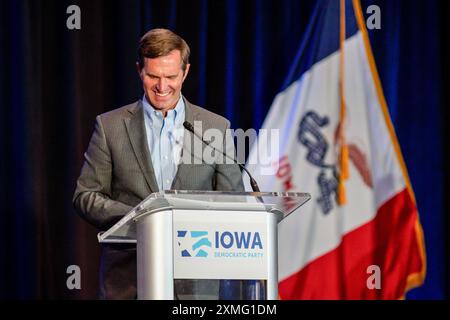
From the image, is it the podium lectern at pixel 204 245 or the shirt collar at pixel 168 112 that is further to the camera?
the shirt collar at pixel 168 112

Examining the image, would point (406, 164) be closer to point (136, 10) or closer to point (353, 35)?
point (353, 35)

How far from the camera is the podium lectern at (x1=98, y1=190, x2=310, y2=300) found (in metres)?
2.40

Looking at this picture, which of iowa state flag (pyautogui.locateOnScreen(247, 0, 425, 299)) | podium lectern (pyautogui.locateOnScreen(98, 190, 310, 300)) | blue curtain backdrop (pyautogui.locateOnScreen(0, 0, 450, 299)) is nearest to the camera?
podium lectern (pyautogui.locateOnScreen(98, 190, 310, 300))

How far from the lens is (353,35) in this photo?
4.95 m

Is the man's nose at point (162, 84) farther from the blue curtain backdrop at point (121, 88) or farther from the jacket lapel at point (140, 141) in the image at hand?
the blue curtain backdrop at point (121, 88)

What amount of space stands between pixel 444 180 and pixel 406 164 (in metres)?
0.27

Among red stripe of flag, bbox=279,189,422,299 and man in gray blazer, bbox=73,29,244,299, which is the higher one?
man in gray blazer, bbox=73,29,244,299

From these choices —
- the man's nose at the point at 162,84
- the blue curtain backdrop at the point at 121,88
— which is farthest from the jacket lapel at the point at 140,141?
the blue curtain backdrop at the point at 121,88

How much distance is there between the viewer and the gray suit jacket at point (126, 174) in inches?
117

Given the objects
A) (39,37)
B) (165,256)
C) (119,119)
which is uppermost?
(39,37)

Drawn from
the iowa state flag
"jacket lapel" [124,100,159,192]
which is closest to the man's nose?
"jacket lapel" [124,100,159,192]

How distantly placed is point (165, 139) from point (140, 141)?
0.09 meters

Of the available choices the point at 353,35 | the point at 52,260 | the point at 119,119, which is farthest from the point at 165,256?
the point at 353,35

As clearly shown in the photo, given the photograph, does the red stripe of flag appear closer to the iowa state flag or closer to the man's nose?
the iowa state flag
